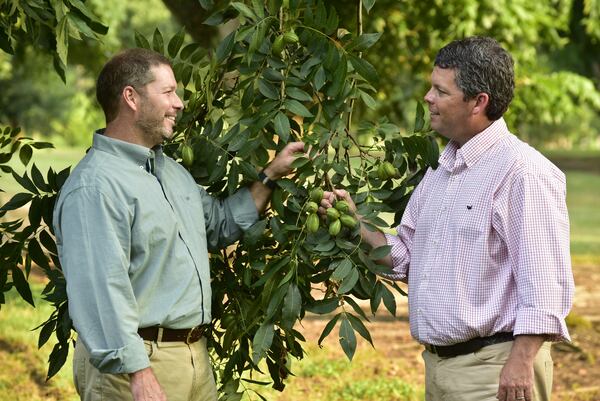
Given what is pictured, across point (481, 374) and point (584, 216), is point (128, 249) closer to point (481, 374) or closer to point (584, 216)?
point (481, 374)

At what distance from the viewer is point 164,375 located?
128 inches

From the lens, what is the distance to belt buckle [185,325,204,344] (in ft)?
10.9

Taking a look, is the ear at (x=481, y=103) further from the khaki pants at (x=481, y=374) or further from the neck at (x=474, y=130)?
the khaki pants at (x=481, y=374)

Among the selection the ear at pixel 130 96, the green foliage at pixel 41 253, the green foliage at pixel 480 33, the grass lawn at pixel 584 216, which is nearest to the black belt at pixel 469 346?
the ear at pixel 130 96

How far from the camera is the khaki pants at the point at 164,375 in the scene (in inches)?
127

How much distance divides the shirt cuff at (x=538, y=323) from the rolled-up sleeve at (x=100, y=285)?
117 cm

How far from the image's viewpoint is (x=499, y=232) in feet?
10.1

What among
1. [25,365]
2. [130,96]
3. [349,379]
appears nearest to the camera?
[130,96]

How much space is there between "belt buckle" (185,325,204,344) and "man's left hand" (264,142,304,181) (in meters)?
0.62

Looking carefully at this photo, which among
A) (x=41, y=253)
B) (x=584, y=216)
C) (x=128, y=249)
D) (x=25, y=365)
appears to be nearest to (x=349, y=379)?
(x=25, y=365)

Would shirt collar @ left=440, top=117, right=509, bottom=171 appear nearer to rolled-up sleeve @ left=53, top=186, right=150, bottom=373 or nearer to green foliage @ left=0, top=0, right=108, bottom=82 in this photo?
rolled-up sleeve @ left=53, top=186, right=150, bottom=373

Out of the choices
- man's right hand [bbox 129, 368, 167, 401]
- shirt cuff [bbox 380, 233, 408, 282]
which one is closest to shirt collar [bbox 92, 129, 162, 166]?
man's right hand [bbox 129, 368, 167, 401]

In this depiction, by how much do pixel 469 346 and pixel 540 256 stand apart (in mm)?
398

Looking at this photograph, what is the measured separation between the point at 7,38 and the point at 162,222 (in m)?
1.64
